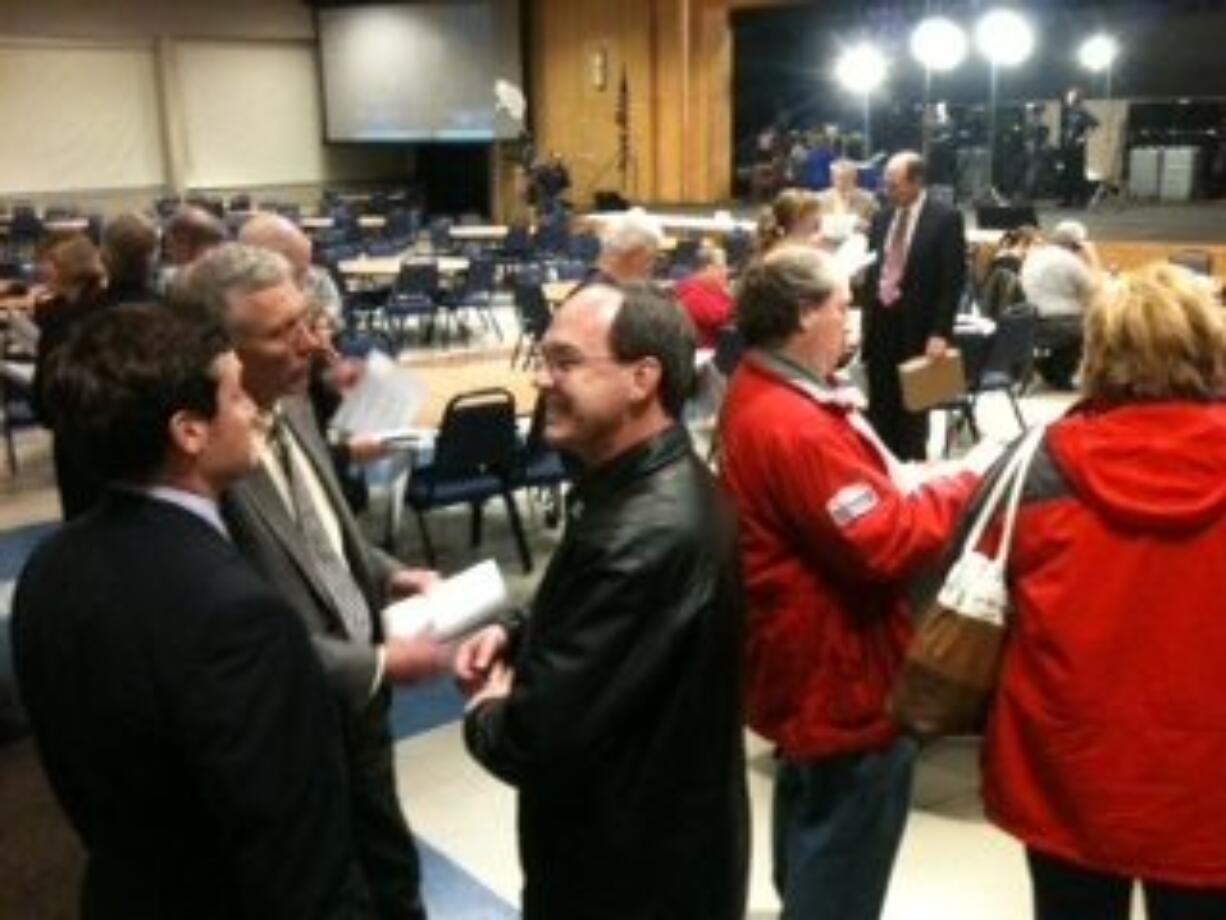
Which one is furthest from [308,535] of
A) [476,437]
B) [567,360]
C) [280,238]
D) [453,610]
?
[476,437]

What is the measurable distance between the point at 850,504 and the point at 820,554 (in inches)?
4.3

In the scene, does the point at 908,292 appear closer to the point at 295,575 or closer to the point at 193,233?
the point at 193,233

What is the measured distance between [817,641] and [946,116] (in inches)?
674

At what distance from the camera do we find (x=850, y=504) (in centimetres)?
221

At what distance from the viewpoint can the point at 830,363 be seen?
2.44 m

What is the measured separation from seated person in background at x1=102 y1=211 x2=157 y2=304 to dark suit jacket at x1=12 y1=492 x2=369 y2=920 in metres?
3.05

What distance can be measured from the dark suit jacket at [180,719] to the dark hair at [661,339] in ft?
1.95

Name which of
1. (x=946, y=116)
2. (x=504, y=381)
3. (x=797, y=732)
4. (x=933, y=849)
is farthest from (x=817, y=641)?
(x=946, y=116)

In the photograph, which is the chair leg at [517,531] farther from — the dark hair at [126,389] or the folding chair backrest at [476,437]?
the dark hair at [126,389]

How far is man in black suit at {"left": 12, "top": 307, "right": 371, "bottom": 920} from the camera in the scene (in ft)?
4.62

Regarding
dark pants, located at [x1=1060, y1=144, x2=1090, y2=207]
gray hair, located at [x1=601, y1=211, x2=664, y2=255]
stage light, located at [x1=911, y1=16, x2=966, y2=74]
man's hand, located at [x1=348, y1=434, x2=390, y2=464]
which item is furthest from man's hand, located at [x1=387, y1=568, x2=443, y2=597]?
dark pants, located at [x1=1060, y1=144, x2=1090, y2=207]

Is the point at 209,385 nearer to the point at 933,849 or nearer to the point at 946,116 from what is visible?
the point at 933,849

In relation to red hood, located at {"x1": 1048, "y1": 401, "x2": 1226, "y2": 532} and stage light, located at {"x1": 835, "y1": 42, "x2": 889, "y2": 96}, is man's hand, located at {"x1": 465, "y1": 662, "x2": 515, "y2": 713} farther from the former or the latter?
stage light, located at {"x1": 835, "y1": 42, "x2": 889, "y2": 96}

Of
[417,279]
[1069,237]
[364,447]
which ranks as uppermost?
[1069,237]
